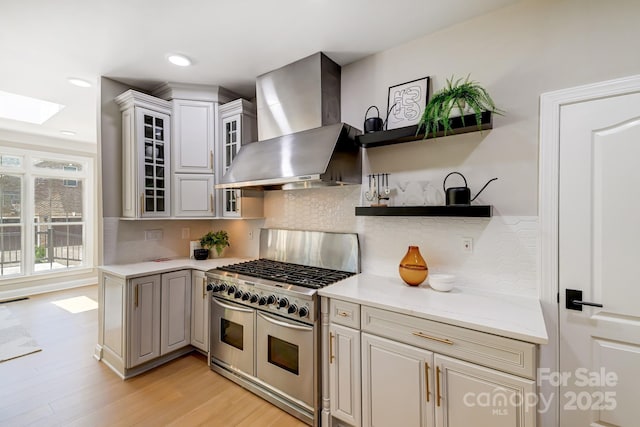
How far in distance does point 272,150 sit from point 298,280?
115 centimetres

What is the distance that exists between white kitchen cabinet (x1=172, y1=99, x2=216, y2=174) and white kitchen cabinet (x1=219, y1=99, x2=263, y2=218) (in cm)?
12

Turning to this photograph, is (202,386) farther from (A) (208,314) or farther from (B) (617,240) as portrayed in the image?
(B) (617,240)

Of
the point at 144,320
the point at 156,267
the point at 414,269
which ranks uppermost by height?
the point at 414,269

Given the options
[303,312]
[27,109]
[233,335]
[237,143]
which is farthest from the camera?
[27,109]

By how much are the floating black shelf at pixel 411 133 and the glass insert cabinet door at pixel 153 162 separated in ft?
6.94

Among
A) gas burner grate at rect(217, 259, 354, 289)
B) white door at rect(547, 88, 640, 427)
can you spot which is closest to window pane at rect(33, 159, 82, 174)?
gas burner grate at rect(217, 259, 354, 289)

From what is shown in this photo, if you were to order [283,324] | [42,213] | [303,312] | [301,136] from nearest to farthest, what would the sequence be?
[303,312] < [283,324] < [301,136] < [42,213]

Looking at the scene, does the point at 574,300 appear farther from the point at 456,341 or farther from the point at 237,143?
the point at 237,143

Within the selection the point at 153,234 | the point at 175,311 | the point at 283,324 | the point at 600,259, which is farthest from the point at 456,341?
the point at 153,234

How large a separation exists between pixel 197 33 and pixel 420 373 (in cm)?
277

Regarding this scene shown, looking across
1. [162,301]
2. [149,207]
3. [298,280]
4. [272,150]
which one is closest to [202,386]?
[162,301]

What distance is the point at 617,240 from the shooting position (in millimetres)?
1548

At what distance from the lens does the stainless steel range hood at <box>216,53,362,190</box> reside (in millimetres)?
2168

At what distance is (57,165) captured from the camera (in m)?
5.41
